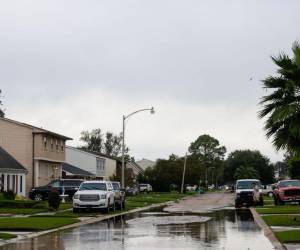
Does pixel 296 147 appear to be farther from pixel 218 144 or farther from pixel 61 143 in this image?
pixel 218 144

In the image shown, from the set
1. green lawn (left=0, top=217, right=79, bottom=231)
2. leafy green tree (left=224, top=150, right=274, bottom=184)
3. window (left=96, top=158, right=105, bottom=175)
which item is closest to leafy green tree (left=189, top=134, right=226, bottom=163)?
leafy green tree (left=224, top=150, right=274, bottom=184)

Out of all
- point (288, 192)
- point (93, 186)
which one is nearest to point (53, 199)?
point (93, 186)

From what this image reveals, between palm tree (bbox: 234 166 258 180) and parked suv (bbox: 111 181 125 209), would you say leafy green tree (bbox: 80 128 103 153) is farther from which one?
parked suv (bbox: 111 181 125 209)

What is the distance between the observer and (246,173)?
145m

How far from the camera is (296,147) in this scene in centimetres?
2231

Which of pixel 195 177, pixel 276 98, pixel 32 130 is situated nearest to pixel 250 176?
pixel 195 177

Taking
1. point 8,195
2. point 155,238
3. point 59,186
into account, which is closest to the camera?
point 155,238

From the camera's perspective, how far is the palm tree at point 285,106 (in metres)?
22.0

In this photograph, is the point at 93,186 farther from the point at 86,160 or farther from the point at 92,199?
the point at 86,160

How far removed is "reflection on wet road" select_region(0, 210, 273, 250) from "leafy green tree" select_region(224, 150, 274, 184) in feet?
425

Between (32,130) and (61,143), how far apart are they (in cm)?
902

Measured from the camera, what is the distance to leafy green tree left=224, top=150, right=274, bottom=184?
15675cm

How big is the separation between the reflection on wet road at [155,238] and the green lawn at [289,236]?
0.46 m

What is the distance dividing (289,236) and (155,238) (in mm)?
3977
